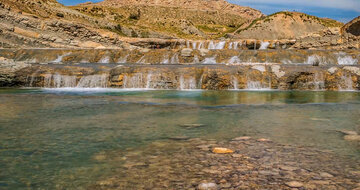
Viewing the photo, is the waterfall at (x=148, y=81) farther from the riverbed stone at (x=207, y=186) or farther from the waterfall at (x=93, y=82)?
the riverbed stone at (x=207, y=186)

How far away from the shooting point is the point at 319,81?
1468 centimetres

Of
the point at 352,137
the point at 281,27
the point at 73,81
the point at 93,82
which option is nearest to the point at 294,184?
the point at 352,137

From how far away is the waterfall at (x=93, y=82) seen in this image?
15250 millimetres

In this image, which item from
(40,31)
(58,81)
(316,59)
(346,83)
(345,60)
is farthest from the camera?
(40,31)

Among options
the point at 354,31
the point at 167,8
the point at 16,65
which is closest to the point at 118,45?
the point at 16,65

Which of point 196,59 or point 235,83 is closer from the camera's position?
point 235,83

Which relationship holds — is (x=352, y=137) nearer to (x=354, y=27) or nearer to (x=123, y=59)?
(x=123, y=59)

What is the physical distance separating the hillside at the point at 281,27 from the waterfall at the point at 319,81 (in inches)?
2540

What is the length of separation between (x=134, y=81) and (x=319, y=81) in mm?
9543

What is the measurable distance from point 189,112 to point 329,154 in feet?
13.3

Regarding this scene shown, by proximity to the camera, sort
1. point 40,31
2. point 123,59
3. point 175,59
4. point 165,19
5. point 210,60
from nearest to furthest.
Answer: point 210,60
point 175,59
point 123,59
point 40,31
point 165,19

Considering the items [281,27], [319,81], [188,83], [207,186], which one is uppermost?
[281,27]

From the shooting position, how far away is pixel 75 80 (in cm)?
1538

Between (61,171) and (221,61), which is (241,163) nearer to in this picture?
(61,171)
